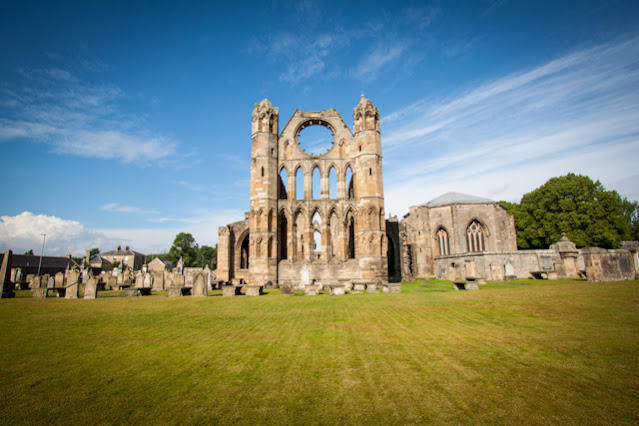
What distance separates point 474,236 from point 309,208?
1839 centimetres

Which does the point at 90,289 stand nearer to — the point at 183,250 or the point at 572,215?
the point at 572,215

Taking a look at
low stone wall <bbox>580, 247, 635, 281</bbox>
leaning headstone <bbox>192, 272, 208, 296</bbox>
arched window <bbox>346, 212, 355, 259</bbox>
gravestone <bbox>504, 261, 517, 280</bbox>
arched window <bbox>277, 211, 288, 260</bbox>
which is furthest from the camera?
arched window <bbox>346, 212, 355, 259</bbox>

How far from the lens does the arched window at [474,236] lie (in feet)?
111

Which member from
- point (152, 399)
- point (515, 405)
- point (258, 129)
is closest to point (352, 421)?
point (515, 405)

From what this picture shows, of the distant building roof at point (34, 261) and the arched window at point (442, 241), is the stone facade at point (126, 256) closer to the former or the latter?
the distant building roof at point (34, 261)

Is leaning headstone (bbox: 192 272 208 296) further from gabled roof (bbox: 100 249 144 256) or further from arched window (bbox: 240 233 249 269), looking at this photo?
gabled roof (bbox: 100 249 144 256)

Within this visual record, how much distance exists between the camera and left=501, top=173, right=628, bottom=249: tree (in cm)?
3300

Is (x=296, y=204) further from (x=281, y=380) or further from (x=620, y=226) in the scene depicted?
(x=620, y=226)

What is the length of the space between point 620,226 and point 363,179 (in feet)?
89.3

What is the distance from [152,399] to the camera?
377 cm

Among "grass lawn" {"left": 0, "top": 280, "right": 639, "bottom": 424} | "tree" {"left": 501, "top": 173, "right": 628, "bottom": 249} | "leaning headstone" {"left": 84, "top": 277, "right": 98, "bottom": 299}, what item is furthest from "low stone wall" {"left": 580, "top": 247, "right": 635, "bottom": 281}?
"leaning headstone" {"left": 84, "top": 277, "right": 98, "bottom": 299}

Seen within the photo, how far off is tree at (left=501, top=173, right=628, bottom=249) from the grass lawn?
31523 millimetres

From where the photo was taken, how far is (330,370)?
4.71 metres

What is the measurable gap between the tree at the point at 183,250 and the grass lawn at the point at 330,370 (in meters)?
62.8
